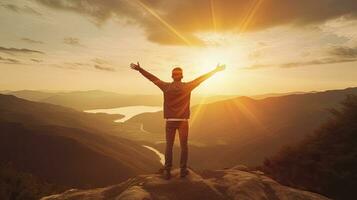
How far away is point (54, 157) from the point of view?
556 ft

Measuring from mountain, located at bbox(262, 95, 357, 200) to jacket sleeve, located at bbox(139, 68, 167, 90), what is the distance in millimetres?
13149

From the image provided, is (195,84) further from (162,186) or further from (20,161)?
(20,161)

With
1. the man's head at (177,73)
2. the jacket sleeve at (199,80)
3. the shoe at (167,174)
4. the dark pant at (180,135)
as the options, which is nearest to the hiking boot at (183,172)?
the dark pant at (180,135)

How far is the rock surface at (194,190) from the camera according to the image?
459 inches

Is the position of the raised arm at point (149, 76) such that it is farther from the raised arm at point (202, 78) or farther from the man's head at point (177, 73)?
the raised arm at point (202, 78)

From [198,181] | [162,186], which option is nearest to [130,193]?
[162,186]

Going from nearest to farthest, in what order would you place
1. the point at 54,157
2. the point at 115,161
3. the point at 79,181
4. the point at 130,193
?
the point at 130,193 → the point at 79,181 → the point at 54,157 → the point at 115,161

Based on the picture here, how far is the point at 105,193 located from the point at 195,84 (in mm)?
4925

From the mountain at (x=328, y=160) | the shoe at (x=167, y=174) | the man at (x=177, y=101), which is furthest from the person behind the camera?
the mountain at (x=328, y=160)

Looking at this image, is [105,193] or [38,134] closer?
[105,193]

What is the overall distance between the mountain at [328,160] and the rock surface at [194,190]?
10.3 m

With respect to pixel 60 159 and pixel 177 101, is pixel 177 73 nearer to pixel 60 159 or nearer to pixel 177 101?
pixel 177 101

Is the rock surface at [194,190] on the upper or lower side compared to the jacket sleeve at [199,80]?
lower

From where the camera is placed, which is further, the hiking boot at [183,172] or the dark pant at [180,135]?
the hiking boot at [183,172]
